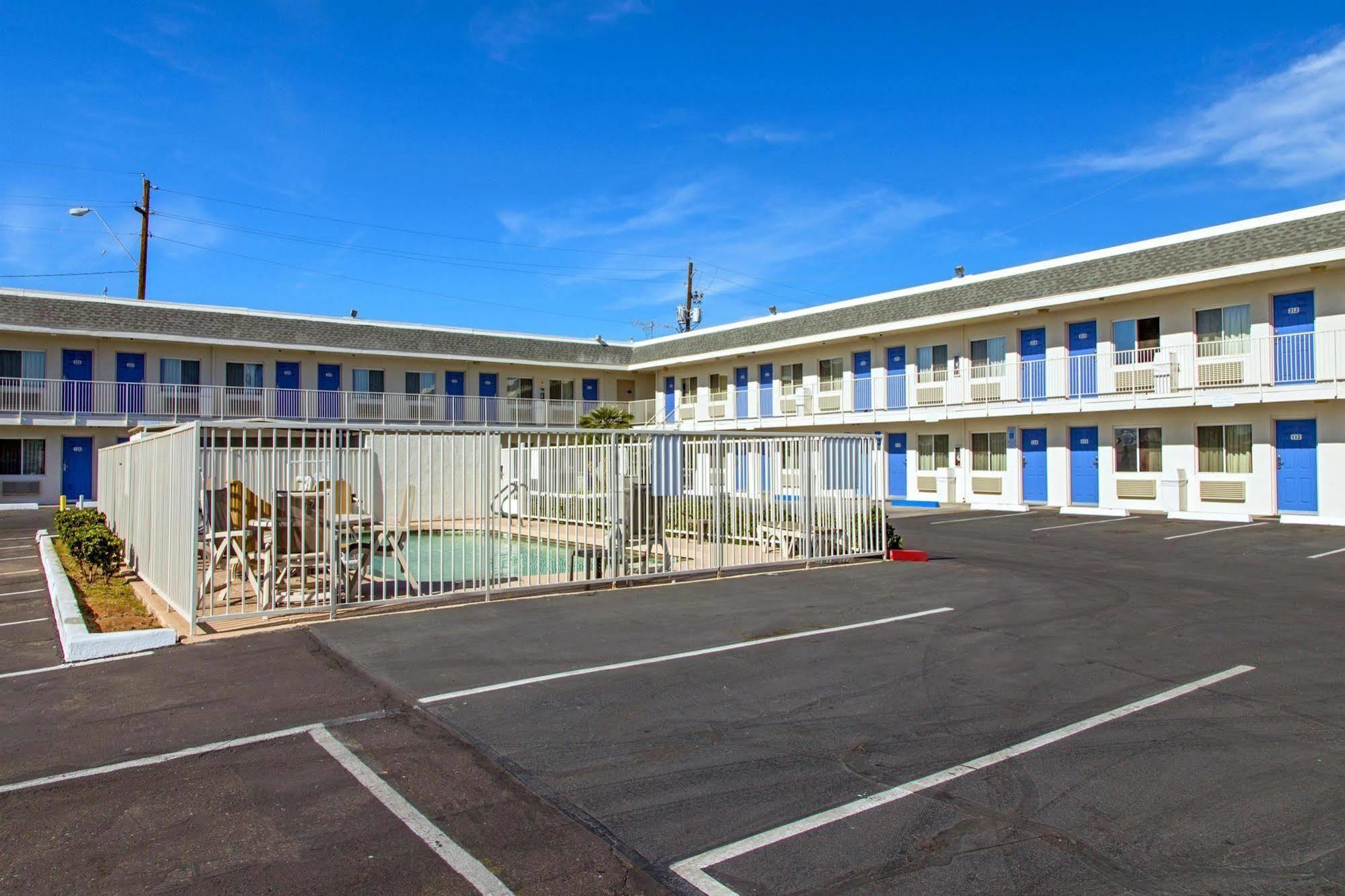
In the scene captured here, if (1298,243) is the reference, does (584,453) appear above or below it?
below

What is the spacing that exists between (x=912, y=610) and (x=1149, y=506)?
17.5 meters

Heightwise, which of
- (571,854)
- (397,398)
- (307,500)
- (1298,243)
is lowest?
(571,854)

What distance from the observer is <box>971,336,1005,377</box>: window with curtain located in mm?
27391

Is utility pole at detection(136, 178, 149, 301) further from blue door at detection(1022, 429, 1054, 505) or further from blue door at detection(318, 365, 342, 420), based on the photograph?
blue door at detection(1022, 429, 1054, 505)

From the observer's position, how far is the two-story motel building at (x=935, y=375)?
70.3 ft

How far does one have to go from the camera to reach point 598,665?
282 inches

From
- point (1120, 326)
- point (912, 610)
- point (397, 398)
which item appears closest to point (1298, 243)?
point (1120, 326)

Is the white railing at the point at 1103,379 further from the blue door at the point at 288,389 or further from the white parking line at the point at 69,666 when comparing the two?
the white parking line at the point at 69,666

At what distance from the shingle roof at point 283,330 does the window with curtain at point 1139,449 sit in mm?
22836

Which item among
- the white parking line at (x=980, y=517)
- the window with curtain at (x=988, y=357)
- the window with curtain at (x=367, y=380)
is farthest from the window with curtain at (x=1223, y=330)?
the window with curtain at (x=367, y=380)

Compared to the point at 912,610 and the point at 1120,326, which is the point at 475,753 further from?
the point at 1120,326

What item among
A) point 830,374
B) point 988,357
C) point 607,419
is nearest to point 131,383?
point 607,419

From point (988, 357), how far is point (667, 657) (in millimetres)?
23374

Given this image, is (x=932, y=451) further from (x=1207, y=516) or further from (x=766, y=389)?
(x=1207, y=516)
